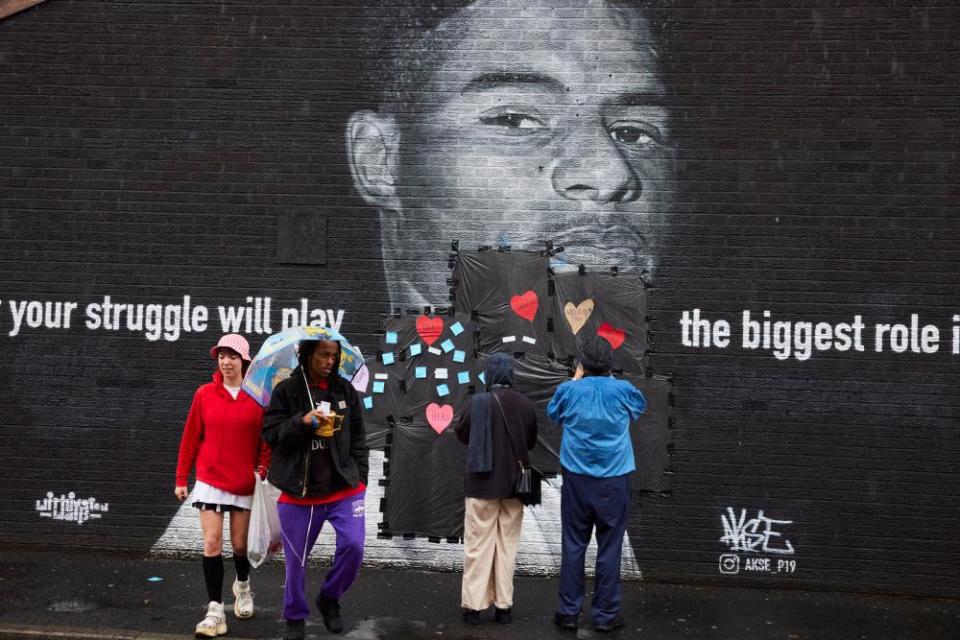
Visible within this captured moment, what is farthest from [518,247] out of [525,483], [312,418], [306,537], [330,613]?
[330,613]

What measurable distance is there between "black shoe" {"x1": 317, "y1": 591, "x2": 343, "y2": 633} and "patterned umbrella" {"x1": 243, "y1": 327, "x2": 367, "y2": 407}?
127 centimetres

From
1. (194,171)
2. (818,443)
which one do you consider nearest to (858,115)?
(818,443)

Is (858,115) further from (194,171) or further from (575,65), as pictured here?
(194,171)

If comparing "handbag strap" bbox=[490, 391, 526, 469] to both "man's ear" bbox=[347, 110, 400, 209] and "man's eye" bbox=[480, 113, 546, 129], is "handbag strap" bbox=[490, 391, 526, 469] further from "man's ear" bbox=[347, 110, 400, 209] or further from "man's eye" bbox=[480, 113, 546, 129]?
"man's eye" bbox=[480, 113, 546, 129]

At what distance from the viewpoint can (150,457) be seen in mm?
8109

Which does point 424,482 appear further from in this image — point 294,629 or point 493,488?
point 294,629

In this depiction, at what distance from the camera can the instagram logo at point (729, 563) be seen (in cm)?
762

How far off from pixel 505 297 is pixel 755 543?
272cm

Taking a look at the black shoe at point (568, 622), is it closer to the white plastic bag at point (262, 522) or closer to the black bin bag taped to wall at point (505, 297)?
the white plastic bag at point (262, 522)

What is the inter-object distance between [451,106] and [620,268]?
1.91 metres

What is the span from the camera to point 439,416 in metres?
7.56

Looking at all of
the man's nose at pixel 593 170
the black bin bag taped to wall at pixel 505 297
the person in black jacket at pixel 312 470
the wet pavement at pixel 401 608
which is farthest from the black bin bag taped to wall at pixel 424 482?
the man's nose at pixel 593 170

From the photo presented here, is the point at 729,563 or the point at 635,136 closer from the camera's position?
the point at 729,563
